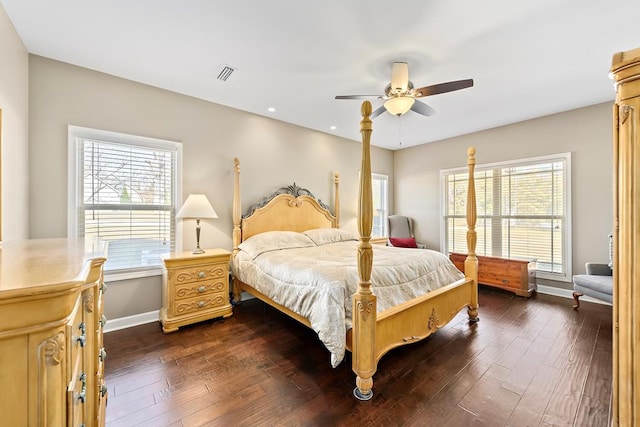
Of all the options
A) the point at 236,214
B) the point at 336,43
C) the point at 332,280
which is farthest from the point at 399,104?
Answer: the point at 236,214

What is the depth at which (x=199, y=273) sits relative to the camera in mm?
3012

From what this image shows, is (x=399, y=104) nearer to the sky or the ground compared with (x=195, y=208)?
nearer to the sky

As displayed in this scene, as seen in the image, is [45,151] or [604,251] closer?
[45,151]

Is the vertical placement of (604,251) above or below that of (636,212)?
below

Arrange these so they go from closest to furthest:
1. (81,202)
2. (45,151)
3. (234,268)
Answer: (45,151)
(81,202)
(234,268)

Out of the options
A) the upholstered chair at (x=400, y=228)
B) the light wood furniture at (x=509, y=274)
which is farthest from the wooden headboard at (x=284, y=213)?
the light wood furniture at (x=509, y=274)

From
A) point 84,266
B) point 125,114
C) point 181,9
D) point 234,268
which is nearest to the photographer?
point 84,266

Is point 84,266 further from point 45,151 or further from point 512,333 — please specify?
point 512,333

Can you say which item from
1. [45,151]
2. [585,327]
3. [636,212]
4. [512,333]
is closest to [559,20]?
[636,212]

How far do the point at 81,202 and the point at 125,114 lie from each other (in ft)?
3.47

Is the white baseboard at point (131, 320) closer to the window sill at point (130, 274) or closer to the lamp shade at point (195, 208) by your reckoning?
the window sill at point (130, 274)

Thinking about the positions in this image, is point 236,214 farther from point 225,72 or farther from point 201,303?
point 225,72

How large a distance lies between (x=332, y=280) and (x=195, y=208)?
195 cm

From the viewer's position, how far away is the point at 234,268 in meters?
3.58
